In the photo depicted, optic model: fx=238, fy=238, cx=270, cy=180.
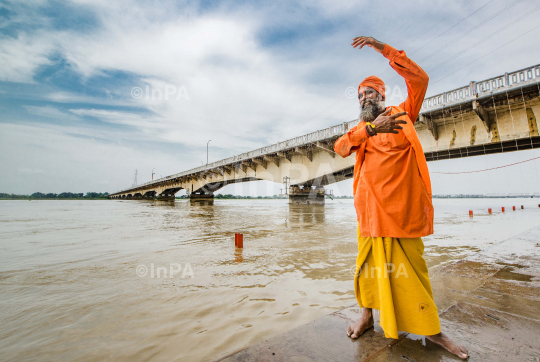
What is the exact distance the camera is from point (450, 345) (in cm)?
149

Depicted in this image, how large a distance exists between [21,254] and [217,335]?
641 centimetres

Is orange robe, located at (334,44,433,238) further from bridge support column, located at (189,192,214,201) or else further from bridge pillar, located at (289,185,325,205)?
bridge support column, located at (189,192,214,201)

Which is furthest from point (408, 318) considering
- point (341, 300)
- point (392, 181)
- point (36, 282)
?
point (36, 282)

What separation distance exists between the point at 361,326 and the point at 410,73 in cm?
193

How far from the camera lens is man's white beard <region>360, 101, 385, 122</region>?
2.02 metres

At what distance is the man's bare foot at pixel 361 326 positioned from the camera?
1.72 meters

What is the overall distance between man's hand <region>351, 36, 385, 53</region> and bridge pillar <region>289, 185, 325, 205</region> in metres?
27.0

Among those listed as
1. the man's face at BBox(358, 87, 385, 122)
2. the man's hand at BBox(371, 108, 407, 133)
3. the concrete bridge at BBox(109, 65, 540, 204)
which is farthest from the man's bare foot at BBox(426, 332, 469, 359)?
the concrete bridge at BBox(109, 65, 540, 204)

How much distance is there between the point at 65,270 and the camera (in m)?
4.31

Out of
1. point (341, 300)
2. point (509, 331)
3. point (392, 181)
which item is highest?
point (392, 181)

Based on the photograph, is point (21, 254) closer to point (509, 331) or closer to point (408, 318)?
point (408, 318)

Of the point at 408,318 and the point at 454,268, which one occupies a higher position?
the point at 408,318

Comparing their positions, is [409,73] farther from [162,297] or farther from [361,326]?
[162,297]

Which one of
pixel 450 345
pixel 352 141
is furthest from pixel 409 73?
pixel 450 345
